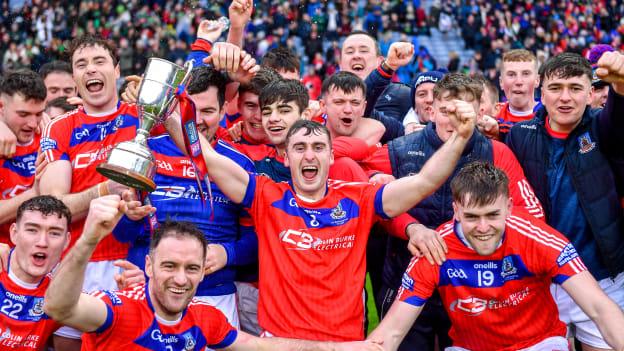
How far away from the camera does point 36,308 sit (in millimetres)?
5074

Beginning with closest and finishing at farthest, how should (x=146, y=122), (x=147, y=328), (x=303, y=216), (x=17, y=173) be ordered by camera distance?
(x=146, y=122)
(x=147, y=328)
(x=303, y=216)
(x=17, y=173)

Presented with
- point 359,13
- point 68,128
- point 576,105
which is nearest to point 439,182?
point 576,105

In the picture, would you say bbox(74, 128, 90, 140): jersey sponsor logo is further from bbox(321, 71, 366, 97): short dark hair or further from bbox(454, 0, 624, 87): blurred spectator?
bbox(454, 0, 624, 87): blurred spectator

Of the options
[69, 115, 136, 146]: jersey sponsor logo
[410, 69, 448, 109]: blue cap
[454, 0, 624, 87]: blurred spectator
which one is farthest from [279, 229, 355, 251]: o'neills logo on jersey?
[454, 0, 624, 87]: blurred spectator

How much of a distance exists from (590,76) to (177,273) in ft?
10.2

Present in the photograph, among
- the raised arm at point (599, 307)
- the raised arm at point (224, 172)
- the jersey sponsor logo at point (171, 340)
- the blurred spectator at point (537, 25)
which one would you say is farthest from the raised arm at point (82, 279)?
the blurred spectator at point (537, 25)

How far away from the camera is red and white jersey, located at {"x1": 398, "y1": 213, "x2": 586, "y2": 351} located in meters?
4.75

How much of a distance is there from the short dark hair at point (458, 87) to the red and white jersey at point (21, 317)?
9.98 ft

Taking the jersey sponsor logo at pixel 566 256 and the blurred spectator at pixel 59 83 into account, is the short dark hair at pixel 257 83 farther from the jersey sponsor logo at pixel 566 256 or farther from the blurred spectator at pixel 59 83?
the blurred spectator at pixel 59 83

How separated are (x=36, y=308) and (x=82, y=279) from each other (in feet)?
4.93

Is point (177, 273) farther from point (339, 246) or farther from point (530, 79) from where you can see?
point (530, 79)

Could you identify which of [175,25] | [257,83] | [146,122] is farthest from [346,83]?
[175,25]

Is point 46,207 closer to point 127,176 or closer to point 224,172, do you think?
point 224,172

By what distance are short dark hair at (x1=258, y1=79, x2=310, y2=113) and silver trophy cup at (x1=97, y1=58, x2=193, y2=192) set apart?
125cm
